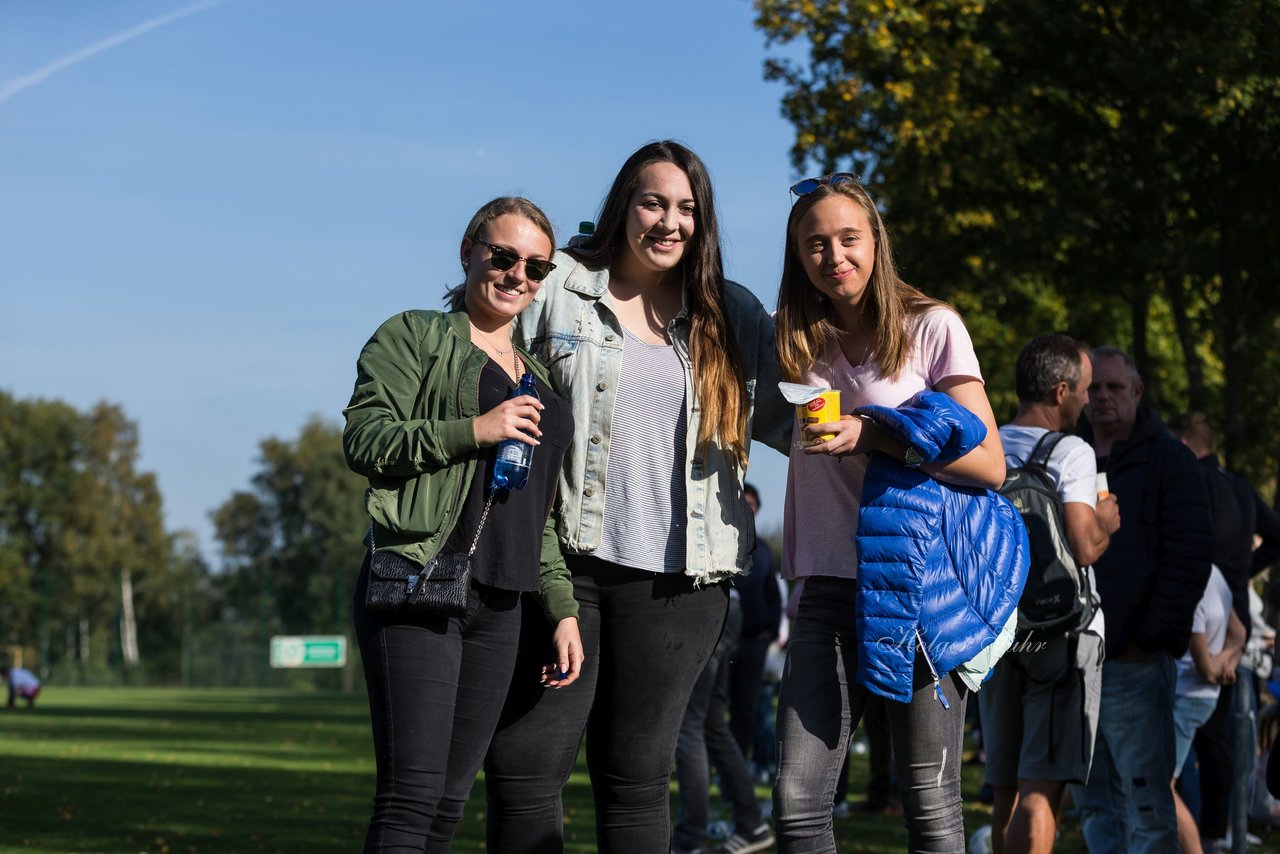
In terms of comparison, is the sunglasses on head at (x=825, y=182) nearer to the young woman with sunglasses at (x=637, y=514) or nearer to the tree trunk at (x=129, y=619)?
the young woman with sunglasses at (x=637, y=514)

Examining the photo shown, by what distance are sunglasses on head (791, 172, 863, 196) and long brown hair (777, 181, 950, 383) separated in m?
0.01

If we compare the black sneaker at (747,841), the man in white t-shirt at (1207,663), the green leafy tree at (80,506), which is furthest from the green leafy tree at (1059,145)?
the green leafy tree at (80,506)

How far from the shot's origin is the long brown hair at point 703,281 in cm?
421

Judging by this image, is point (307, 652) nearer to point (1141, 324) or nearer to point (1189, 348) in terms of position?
point (1141, 324)

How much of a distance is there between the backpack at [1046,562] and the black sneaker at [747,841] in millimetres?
3260

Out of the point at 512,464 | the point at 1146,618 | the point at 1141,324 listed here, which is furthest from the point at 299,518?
the point at 512,464

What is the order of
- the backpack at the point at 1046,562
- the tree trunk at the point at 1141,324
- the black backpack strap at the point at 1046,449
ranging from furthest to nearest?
the tree trunk at the point at 1141,324 < the black backpack strap at the point at 1046,449 < the backpack at the point at 1046,562

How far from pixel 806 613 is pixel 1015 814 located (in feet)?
5.60

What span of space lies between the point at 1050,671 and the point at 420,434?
8.58 feet

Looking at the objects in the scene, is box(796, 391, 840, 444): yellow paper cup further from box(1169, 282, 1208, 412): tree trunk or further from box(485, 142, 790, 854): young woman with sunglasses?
box(1169, 282, 1208, 412): tree trunk

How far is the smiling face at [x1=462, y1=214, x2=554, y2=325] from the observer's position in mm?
4070

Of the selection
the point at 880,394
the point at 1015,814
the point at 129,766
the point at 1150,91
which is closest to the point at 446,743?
the point at 880,394

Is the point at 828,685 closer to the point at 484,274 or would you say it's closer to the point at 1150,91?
the point at 484,274

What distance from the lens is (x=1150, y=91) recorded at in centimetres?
1614
